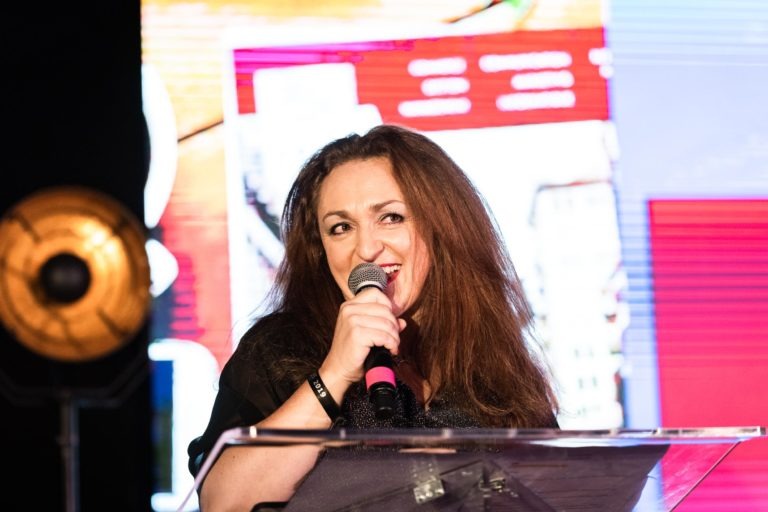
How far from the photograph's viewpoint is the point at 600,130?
3.46 meters

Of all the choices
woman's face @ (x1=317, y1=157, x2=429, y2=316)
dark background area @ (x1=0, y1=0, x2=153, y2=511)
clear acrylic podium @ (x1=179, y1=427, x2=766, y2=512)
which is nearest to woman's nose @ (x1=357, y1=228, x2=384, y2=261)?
woman's face @ (x1=317, y1=157, x2=429, y2=316)

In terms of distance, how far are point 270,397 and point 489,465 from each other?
2.32 ft

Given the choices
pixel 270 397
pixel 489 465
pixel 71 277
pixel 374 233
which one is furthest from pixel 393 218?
pixel 71 277

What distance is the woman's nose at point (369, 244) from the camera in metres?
1.97

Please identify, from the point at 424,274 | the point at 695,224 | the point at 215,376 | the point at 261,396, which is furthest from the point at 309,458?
the point at 695,224

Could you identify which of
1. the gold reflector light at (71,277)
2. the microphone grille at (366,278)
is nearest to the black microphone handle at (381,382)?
the microphone grille at (366,278)

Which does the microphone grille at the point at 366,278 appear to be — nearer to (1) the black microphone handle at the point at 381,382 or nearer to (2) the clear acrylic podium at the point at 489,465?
(1) the black microphone handle at the point at 381,382

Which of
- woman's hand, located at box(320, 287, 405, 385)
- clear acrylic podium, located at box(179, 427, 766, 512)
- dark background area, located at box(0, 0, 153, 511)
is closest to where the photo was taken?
clear acrylic podium, located at box(179, 427, 766, 512)

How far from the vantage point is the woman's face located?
2004mm

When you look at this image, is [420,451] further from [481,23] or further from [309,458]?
[481,23]

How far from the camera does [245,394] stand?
1.82m

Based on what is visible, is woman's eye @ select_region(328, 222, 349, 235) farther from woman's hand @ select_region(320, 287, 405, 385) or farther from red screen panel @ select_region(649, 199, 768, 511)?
red screen panel @ select_region(649, 199, 768, 511)

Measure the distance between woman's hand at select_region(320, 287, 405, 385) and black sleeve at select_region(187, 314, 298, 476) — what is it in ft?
0.80

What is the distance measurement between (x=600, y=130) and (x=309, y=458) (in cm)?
252
